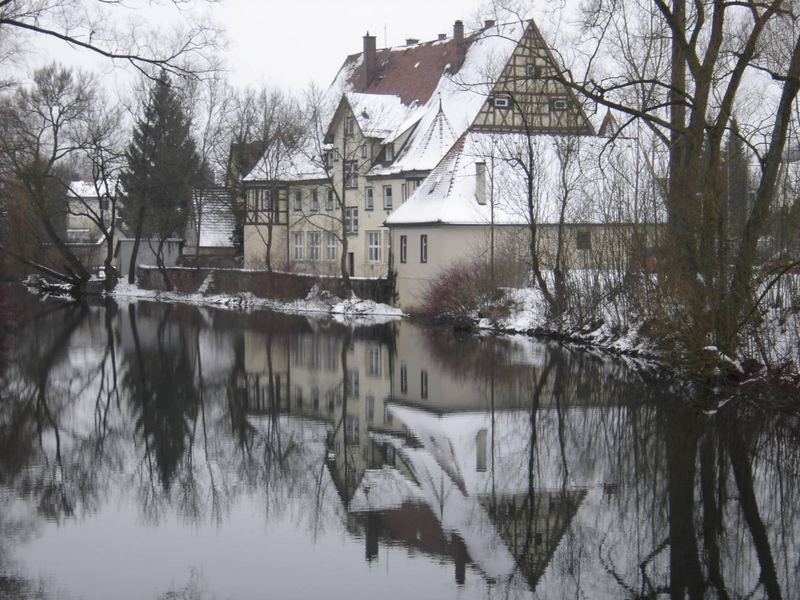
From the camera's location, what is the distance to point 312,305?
46.4 metres

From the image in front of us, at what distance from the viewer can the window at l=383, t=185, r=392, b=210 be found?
53.2 m

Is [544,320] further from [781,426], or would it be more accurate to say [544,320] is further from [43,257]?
[43,257]

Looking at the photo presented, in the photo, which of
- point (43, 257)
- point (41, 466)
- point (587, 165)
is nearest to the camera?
point (41, 466)

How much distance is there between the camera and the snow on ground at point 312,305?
42656mm

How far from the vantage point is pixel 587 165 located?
37.9 metres

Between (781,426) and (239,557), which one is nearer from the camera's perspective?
(239,557)

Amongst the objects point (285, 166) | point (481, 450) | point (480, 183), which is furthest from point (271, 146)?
point (481, 450)

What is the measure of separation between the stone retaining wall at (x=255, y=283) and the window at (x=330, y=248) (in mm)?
6516

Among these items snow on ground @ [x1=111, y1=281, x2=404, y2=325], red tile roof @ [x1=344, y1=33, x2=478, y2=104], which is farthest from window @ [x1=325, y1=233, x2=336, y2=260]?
red tile roof @ [x1=344, y1=33, x2=478, y2=104]

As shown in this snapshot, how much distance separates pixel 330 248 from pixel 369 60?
12.6 meters

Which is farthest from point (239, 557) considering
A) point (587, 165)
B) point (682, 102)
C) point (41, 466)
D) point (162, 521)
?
point (587, 165)

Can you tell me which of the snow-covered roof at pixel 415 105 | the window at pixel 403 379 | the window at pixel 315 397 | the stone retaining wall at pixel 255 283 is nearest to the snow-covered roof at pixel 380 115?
the snow-covered roof at pixel 415 105

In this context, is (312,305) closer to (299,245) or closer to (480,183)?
(480,183)

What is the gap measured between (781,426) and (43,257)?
54.1m
